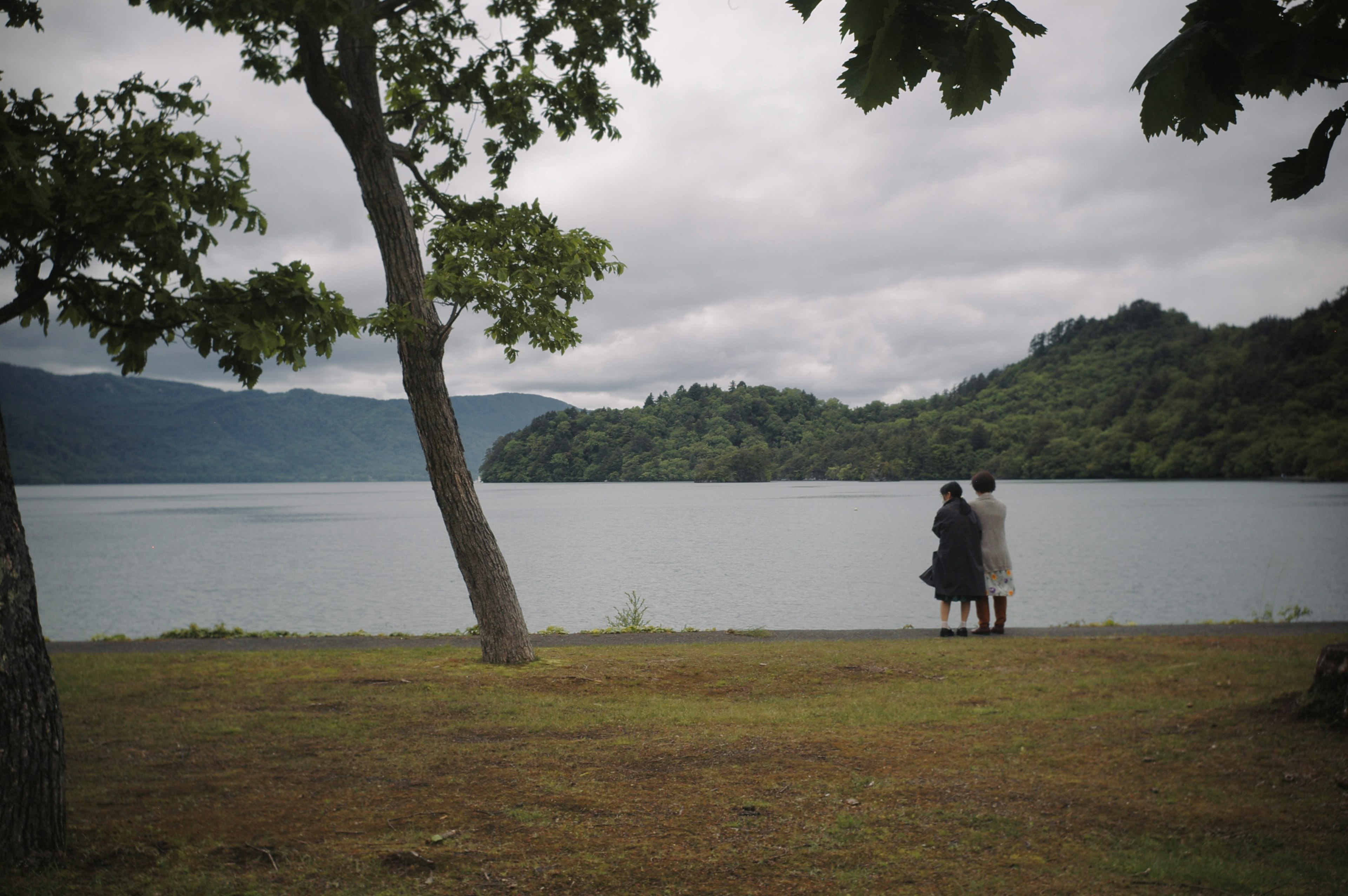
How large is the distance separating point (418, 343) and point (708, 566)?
22052 mm

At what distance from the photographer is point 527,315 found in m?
8.89

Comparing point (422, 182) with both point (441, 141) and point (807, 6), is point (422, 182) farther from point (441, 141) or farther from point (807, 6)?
point (807, 6)

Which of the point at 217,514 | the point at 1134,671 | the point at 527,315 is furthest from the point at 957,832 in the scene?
the point at 217,514

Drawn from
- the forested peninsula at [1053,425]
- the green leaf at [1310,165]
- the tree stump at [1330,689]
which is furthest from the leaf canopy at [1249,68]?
the forested peninsula at [1053,425]

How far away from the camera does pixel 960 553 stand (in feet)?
34.8

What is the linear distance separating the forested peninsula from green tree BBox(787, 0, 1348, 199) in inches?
2843

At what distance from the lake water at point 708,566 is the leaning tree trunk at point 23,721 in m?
13.6

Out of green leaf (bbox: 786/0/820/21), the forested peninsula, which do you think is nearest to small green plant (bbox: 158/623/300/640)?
green leaf (bbox: 786/0/820/21)

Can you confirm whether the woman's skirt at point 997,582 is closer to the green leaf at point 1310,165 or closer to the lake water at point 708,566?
the lake water at point 708,566

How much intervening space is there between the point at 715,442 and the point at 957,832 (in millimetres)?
Answer: 133390

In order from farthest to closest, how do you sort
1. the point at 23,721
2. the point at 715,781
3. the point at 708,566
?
the point at 708,566
the point at 715,781
the point at 23,721

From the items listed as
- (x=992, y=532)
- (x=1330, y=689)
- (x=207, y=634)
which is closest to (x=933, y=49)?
(x=1330, y=689)

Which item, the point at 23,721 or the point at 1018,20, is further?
the point at 23,721

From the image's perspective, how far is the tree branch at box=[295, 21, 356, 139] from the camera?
350 inches
